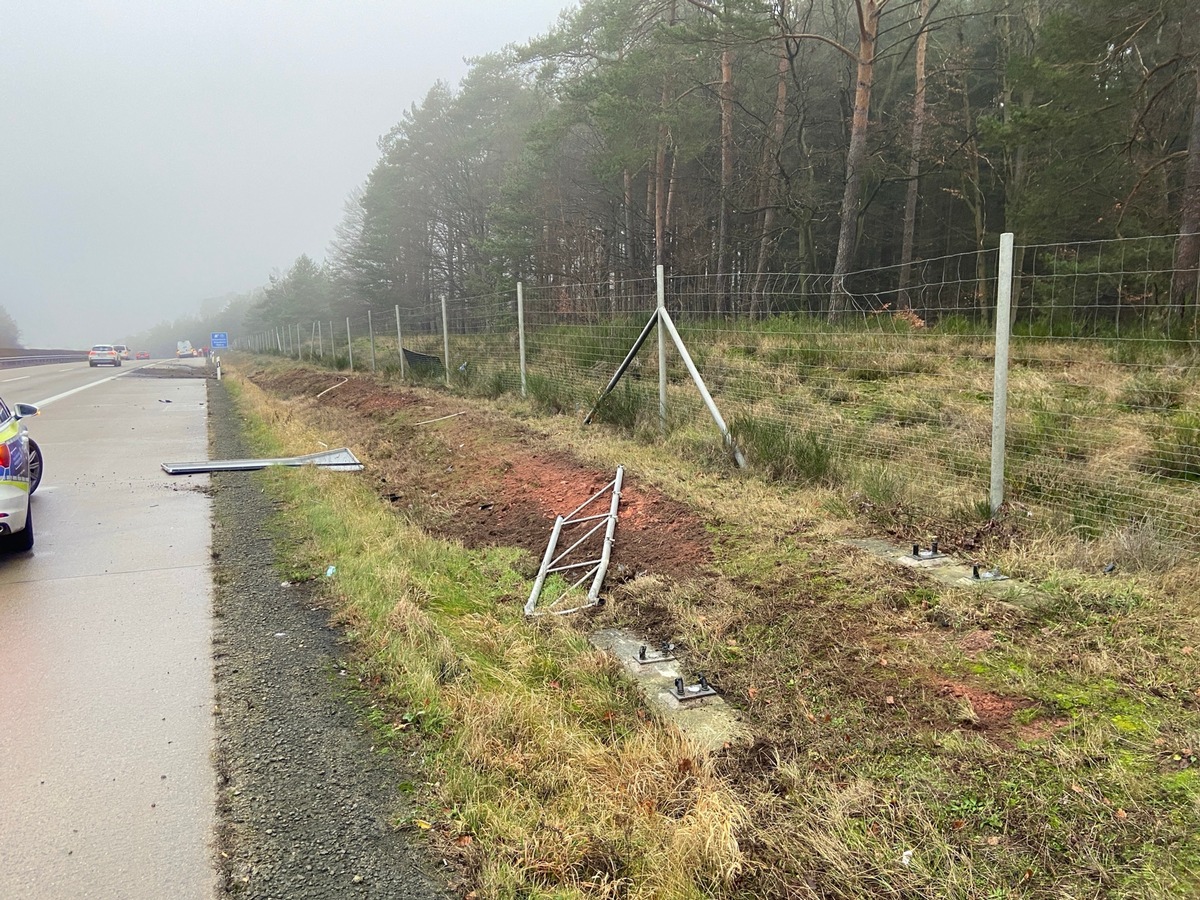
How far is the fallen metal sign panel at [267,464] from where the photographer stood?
9.38 meters

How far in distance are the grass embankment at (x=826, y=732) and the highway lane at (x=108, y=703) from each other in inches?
32.3

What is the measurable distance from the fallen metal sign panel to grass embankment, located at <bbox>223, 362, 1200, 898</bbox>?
15.2 ft

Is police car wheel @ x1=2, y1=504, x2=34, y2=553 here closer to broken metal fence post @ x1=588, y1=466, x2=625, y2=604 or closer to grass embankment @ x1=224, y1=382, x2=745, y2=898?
grass embankment @ x1=224, y1=382, x2=745, y2=898

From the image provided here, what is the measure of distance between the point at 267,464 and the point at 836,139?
83.8 feet

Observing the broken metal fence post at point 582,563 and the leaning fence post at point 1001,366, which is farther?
the leaning fence post at point 1001,366

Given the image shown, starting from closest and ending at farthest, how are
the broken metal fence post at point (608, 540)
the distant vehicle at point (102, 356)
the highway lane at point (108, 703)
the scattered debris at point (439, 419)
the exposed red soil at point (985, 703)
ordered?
the highway lane at point (108, 703), the exposed red soil at point (985, 703), the broken metal fence post at point (608, 540), the scattered debris at point (439, 419), the distant vehicle at point (102, 356)

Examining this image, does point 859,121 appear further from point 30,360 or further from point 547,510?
point 30,360

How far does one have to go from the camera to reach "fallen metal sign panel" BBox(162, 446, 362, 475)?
Answer: 9383 millimetres

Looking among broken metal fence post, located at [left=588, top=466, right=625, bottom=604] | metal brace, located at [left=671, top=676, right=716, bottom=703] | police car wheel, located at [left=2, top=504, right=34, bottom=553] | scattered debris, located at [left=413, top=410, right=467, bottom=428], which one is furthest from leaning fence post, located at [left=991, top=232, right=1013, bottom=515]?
scattered debris, located at [left=413, top=410, right=467, bottom=428]

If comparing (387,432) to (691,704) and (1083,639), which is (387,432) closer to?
(691,704)

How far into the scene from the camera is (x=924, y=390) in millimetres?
8711

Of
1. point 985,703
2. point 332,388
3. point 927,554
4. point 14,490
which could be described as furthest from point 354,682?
point 332,388

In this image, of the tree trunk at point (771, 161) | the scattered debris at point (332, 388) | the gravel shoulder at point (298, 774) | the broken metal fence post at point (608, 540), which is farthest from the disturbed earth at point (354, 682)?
the tree trunk at point (771, 161)

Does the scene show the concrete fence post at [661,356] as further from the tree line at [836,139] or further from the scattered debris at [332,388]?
the scattered debris at [332,388]
